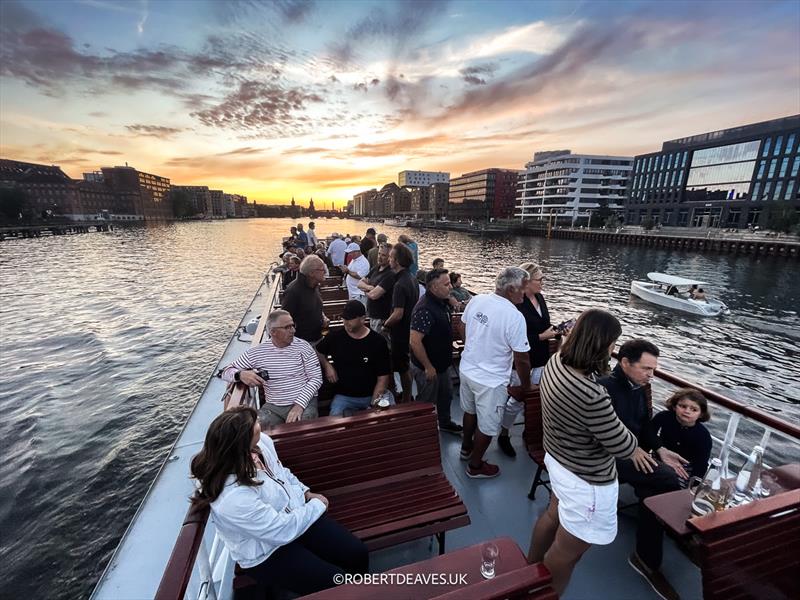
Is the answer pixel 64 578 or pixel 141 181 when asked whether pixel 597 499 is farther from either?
pixel 141 181

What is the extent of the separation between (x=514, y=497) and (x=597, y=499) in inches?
65.9

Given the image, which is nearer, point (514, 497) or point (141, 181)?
point (514, 497)

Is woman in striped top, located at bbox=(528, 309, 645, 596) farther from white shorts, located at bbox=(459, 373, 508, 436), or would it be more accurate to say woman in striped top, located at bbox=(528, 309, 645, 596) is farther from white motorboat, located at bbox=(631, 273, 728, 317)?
white motorboat, located at bbox=(631, 273, 728, 317)

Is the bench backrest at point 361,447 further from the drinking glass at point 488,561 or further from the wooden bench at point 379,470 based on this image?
the drinking glass at point 488,561

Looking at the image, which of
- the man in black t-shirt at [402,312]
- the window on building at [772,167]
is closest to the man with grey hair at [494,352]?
the man in black t-shirt at [402,312]

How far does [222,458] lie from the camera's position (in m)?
1.88

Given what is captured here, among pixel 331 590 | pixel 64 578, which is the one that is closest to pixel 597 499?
pixel 331 590

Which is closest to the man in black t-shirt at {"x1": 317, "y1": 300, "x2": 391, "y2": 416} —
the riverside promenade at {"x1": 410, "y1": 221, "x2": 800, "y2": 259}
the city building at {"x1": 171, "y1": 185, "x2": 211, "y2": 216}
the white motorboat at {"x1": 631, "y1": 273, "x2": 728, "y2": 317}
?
the white motorboat at {"x1": 631, "y1": 273, "x2": 728, "y2": 317}

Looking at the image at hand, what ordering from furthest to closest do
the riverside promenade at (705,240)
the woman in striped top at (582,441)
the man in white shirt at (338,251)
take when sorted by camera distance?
the riverside promenade at (705,240)
the man in white shirt at (338,251)
the woman in striped top at (582,441)

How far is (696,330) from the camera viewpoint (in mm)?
17328

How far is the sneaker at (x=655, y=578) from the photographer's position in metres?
2.59

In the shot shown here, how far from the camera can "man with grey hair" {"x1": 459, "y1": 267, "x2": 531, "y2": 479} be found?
3.29 metres

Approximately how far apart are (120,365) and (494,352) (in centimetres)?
1296

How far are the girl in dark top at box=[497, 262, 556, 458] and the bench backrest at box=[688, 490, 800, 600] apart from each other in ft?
6.95
